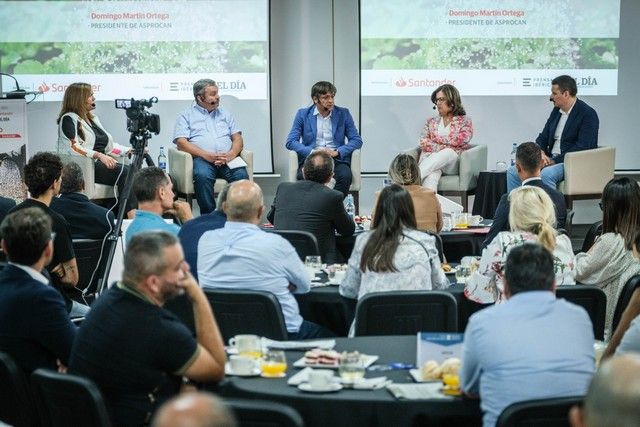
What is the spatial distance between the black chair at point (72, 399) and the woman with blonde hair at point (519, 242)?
92.9 inches

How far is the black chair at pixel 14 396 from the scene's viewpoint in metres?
3.86

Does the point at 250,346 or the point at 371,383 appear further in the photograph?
the point at 250,346

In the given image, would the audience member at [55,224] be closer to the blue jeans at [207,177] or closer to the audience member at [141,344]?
the audience member at [141,344]

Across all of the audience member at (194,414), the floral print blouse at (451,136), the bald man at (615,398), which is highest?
the floral print blouse at (451,136)

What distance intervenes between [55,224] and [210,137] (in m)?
4.40

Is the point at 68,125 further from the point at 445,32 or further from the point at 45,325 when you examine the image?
the point at 45,325

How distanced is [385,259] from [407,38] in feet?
20.9

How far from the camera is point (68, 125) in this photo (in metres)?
9.93

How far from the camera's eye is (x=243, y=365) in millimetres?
3904

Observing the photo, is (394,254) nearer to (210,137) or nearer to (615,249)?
(615,249)

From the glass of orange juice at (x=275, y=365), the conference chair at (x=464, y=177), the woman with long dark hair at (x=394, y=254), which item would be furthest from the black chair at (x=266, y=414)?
the conference chair at (x=464, y=177)

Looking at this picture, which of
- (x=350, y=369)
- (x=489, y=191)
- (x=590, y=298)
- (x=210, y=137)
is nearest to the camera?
(x=350, y=369)

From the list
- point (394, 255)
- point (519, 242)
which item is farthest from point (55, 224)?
point (519, 242)

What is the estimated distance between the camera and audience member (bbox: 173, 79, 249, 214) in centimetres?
1030
